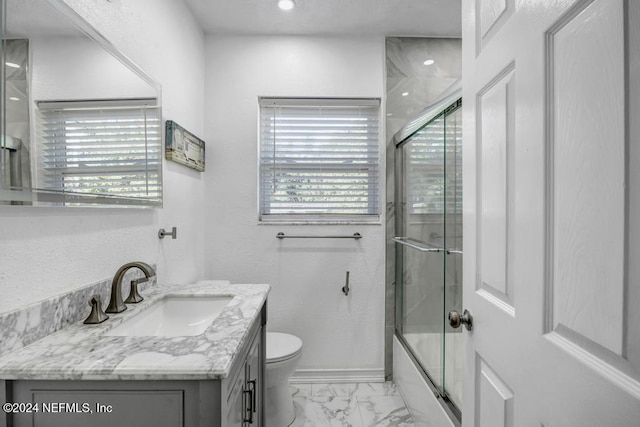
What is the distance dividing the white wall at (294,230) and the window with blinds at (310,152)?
83mm

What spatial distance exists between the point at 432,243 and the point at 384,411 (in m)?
1.11

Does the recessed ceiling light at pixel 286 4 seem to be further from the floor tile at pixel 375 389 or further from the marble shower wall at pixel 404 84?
the floor tile at pixel 375 389

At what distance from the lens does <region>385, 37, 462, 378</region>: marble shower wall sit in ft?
7.53

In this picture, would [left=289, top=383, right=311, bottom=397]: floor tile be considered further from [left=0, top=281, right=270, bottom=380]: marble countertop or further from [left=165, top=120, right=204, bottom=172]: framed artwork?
[left=165, top=120, right=204, bottom=172]: framed artwork

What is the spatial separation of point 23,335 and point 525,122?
134 centimetres

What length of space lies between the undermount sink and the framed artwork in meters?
0.77

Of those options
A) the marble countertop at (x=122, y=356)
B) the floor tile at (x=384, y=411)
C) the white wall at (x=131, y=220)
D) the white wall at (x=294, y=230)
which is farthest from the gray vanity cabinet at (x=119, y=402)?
the white wall at (x=294, y=230)

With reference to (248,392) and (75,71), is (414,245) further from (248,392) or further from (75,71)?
(75,71)

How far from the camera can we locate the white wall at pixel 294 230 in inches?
90.4

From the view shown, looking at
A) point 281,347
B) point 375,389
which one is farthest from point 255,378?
point 375,389

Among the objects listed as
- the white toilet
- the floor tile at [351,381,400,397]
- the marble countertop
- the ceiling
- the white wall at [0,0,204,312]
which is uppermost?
the ceiling

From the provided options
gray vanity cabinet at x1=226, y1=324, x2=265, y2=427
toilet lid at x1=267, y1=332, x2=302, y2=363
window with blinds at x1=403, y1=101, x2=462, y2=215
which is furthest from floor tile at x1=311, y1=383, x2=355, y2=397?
window with blinds at x1=403, y1=101, x2=462, y2=215

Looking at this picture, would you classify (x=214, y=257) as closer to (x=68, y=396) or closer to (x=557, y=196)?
(x=68, y=396)

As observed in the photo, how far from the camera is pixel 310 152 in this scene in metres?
2.32
